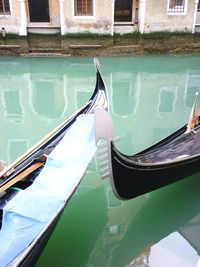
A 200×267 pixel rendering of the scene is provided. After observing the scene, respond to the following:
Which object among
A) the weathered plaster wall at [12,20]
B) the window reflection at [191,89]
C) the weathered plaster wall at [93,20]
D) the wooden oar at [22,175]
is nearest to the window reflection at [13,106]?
the wooden oar at [22,175]

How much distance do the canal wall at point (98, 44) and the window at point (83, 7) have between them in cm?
46

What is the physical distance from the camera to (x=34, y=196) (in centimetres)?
200

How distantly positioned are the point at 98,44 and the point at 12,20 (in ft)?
5.94

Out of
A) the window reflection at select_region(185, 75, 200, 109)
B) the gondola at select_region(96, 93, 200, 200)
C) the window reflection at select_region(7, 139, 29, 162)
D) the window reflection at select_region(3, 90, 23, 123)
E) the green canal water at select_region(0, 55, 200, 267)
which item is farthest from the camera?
the window reflection at select_region(185, 75, 200, 109)

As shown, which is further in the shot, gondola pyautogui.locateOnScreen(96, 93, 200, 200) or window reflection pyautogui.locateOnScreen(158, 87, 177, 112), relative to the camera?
window reflection pyautogui.locateOnScreen(158, 87, 177, 112)

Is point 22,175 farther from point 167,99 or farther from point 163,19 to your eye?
point 163,19

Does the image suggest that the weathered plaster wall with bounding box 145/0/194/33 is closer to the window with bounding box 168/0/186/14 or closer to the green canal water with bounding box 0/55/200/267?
the window with bounding box 168/0/186/14

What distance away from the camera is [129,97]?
524 cm

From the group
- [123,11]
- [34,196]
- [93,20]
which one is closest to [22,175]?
[34,196]

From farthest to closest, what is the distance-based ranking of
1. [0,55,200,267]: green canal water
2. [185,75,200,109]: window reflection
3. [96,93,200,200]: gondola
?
[185,75,200,109]: window reflection < [0,55,200,267]: green canal water < [96,93,200,200]: gondola

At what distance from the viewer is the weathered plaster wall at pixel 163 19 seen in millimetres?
7480

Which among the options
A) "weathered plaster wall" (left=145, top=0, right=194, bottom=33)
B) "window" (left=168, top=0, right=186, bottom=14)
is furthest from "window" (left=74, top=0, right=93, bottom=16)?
"window" (left=168, top=0, right=186, bottom=14)

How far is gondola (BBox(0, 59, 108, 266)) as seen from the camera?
176cm

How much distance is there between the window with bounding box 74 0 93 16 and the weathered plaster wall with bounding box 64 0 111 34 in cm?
10
